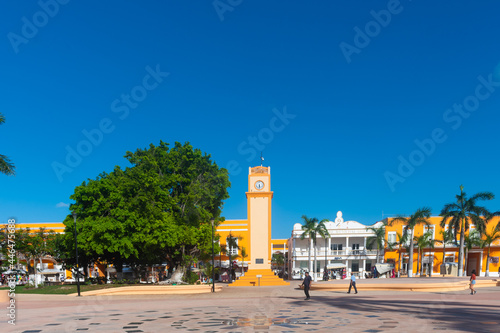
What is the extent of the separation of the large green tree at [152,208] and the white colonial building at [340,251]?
2682cm

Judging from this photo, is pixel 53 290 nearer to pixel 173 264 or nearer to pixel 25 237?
pixel 173 264

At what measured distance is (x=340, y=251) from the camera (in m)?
61.8

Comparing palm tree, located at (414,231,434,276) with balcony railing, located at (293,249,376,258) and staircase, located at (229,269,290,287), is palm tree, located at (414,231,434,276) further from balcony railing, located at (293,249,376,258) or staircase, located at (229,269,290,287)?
staircase, located at (229,269,290,287)

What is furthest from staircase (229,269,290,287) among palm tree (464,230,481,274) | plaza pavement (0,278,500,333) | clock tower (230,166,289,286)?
plaza pavement (0,278,500,333)

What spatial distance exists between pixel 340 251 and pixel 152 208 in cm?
3727

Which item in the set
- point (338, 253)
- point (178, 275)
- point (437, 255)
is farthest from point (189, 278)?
point (437, 255)

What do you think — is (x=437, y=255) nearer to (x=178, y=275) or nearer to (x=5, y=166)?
(x=178, y=275)

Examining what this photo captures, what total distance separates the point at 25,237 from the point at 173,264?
20219 millimetres

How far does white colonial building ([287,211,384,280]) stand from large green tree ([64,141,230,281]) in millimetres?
26816

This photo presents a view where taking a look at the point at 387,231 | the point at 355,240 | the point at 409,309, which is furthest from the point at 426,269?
the point at 409,309

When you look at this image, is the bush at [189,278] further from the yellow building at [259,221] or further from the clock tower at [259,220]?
the clock tower at [259,220]

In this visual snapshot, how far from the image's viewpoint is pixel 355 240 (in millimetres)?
62969

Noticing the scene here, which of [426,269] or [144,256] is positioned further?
[426,269]

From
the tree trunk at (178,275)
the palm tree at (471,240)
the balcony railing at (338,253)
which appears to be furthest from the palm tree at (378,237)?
the tree trunk at (178,275)
